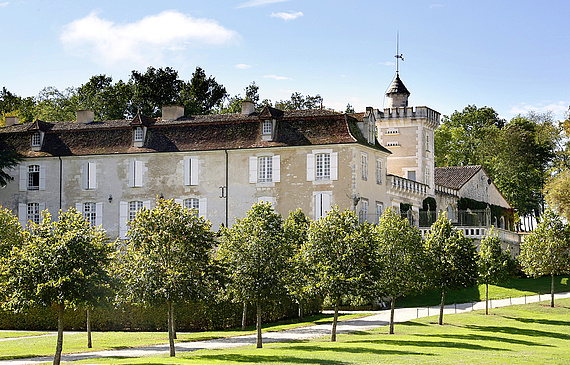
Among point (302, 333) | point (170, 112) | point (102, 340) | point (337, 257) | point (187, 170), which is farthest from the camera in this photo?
point (170, 112)

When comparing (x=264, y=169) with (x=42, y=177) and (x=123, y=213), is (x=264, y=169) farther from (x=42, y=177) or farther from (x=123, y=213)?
(x=42, y=177)

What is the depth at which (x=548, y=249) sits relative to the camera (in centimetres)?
4931

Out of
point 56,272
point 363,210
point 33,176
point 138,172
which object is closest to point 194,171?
point 138,172

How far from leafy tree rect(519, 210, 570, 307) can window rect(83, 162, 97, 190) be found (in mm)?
27741

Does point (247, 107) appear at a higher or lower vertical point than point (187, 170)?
higher

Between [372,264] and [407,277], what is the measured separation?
5697 mm

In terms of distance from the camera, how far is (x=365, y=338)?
33.4 m

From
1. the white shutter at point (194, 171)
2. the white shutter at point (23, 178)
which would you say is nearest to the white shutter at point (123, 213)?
the white shutter at point (194, 171)

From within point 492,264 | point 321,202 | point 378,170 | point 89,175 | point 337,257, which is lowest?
point 492,264

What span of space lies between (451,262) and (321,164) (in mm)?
13568

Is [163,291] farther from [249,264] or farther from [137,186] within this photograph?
[137,186]

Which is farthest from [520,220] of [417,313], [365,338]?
[365,338]

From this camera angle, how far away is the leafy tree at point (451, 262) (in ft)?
133

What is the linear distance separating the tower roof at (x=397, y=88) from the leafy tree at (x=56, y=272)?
42777mm
